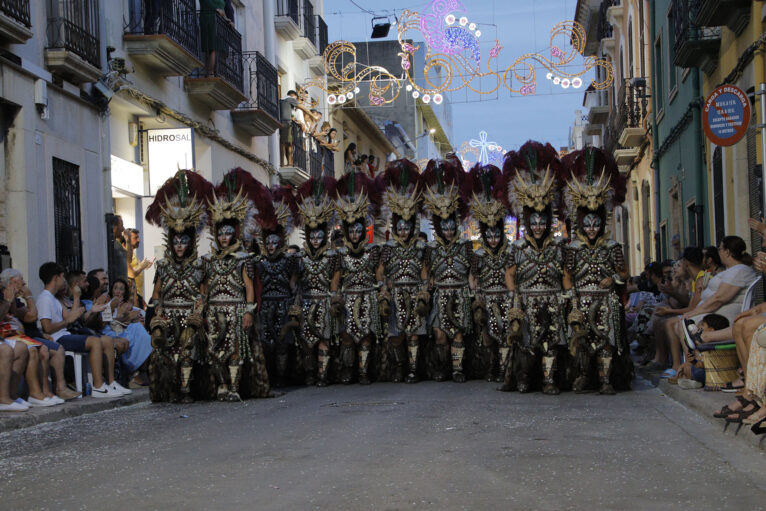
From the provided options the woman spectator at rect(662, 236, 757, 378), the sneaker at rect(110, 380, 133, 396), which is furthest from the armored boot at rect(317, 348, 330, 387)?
the woman spectator at rect(662, 236, 757, 378)

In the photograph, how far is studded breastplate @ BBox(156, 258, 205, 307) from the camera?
11.7 meters

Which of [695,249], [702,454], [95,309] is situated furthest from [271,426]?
[695,249]

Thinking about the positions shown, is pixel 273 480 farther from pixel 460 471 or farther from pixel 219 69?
pixel 219 69

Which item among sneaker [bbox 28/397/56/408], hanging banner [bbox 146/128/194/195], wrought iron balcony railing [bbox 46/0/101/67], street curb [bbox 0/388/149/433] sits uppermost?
wrought iron balcony railing [bbox 46/0/101/67]

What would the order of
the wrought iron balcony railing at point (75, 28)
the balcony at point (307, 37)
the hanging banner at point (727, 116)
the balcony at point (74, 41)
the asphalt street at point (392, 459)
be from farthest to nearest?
the balcony at point (307, 37) → the wrought iron balcony railing at point (75, 28) → the balcony at point (74, 41) → the hanging banner at point (727, 116) → the asphalt street at point (392, 459)

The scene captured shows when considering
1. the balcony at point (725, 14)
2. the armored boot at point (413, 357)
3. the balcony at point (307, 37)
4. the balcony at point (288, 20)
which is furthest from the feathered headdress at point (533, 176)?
the balcony at point (307, 37)

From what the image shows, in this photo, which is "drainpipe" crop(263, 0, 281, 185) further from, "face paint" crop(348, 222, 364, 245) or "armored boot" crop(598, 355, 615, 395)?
"armored boot" crop(598, 355, 615, 395)

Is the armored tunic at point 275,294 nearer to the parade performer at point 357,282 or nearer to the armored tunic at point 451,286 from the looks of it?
the parade performer at point 357,282

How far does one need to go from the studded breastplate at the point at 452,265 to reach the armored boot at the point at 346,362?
4.43 ft

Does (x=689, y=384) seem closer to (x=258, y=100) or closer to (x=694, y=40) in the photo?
(x=694, y=40)

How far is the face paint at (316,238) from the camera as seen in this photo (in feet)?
44.8

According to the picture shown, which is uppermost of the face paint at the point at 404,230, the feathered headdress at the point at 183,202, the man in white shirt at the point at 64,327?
the feathered headdress at the point at 183,202

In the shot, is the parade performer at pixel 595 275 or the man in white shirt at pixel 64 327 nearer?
the parade performer at pixel 595 275

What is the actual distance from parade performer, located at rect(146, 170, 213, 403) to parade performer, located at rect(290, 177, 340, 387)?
1900 millimetres
